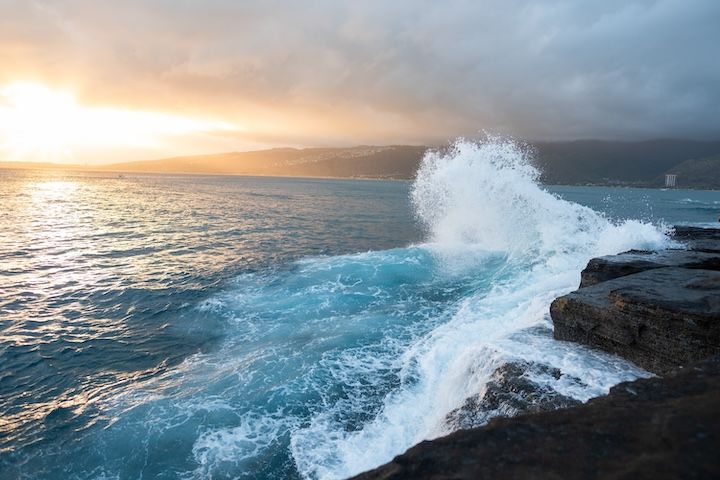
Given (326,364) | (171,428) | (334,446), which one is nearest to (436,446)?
(334,446)

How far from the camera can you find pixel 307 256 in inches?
1046

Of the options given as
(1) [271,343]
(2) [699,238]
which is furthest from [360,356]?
(2) [699,238]

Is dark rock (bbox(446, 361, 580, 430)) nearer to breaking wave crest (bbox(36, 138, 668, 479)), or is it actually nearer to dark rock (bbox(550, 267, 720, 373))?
breaking wave crest (bbox(36, 138, 668, 479))

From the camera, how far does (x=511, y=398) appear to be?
23.9 feet

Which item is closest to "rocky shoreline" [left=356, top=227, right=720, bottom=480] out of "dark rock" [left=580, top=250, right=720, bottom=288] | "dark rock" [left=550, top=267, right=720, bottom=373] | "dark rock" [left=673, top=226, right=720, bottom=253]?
"dark rock" [left=550, top=267, right=720, bottom=373]

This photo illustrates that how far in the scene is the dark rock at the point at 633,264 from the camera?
12.1m

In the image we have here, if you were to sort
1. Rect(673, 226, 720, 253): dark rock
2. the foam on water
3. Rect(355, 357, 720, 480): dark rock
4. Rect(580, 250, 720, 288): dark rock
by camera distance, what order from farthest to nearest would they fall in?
1. Rect(673, 226, 720, 253): dark rock
2. Rect(580, 250, 720, 288): dark rock
3. the foam on water
4. Rect(355, 357, 720, 480): dark rock

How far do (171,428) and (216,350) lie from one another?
3953 millimetres

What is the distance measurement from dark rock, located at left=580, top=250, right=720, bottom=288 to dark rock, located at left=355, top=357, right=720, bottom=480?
918cm

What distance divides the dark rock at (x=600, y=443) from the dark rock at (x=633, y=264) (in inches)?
361

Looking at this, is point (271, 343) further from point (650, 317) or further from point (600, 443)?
point (600, 443)

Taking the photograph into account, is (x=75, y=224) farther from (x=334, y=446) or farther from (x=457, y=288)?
(x=334, y=446)

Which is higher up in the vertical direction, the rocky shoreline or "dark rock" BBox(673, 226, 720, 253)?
the rocky shoreline

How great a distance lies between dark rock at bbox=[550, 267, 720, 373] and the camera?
7.62 meters
